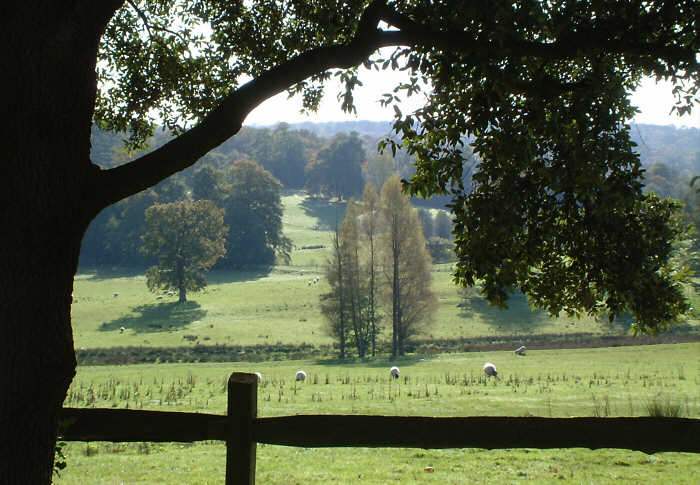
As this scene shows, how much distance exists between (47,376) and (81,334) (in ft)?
239

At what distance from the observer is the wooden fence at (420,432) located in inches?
237

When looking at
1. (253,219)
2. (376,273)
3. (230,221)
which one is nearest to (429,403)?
(376,273)

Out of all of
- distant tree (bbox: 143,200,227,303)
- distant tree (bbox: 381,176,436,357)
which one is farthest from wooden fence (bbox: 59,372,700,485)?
distant tree (bbox: 143,200,227,303)

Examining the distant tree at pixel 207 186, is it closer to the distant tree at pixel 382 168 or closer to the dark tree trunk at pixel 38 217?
the distant tree at pixel 382 168

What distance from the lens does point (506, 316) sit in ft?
272

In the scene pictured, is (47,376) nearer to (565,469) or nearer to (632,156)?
(632,156)

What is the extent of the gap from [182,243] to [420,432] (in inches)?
3462

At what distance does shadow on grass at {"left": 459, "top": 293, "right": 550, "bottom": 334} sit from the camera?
248 feet

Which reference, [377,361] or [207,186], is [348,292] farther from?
[207,186]

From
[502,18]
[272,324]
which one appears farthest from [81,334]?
[502,18]

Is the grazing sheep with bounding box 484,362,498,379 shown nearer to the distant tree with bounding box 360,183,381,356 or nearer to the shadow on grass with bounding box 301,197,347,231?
the distant tree with bounding box 360,183,381,356

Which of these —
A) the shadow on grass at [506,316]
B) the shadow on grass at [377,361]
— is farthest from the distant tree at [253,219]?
the shadow on grass at [377,361]

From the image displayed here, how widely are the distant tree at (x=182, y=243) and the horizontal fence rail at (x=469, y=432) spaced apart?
85.7 metres

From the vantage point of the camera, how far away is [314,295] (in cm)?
9275
